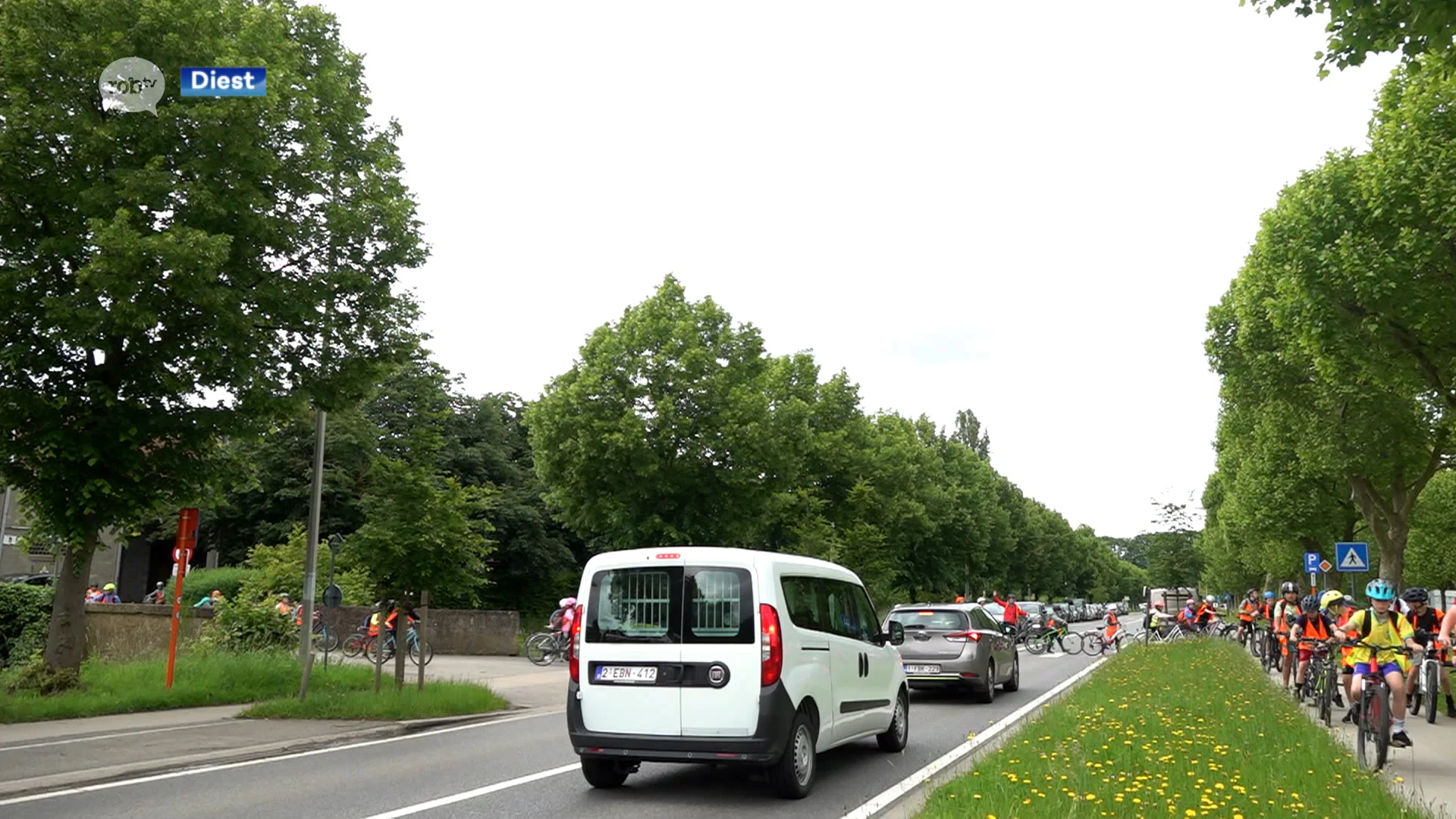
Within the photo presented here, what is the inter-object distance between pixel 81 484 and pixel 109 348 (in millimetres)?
1845

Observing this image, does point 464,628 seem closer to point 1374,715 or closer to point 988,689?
point 988,689

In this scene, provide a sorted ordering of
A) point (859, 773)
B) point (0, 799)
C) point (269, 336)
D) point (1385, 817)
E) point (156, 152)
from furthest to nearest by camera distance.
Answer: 1. point (269, 336)
2. point (156, 152)
3. point (859, 773)
4. point (0, 799)
5. point (1385, 817)

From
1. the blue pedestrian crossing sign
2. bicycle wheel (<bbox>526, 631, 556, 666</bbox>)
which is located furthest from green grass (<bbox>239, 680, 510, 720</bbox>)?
the blue pedestrian crossing sign

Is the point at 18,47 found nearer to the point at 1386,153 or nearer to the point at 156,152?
the point at 156,152

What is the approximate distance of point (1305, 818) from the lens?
6996 millimetres

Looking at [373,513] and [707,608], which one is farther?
[373,513]

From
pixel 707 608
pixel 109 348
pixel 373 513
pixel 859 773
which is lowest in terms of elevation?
pixel 859 773

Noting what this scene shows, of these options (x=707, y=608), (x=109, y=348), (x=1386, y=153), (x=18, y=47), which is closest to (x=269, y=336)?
(x=109, y=348)

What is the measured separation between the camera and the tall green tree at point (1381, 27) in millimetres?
7750

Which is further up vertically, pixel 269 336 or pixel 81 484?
pixel 269 336

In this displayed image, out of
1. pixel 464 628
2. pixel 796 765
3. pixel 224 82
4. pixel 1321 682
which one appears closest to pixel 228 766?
pixel 796 765

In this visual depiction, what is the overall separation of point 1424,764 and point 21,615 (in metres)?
23.4

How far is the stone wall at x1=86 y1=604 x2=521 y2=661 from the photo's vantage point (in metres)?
19.6

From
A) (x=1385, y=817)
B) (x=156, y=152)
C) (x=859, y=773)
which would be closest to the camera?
(x=1385, y=817)
